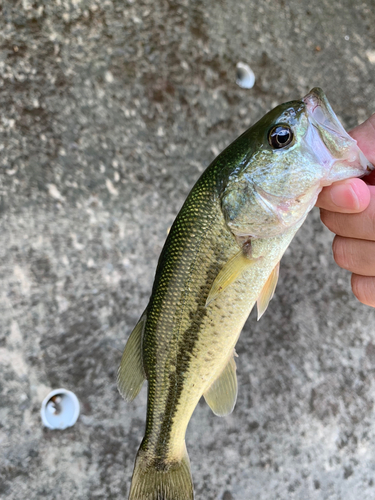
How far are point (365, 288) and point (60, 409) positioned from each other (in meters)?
1.54

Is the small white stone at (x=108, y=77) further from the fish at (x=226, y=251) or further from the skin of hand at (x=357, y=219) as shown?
the skin of hand at (x=357, y=219)

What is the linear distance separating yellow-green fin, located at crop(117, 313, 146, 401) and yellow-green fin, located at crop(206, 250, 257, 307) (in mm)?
301

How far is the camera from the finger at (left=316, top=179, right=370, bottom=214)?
1.12m

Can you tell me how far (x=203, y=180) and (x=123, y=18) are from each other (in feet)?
4.57

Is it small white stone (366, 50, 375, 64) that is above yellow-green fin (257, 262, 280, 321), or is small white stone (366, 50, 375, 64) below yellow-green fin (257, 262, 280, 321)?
above

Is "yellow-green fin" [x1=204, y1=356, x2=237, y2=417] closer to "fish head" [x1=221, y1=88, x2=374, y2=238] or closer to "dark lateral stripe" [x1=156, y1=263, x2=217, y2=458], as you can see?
"dark lateral stripe" [x1=156, y1=263, x2=217, y2=458]

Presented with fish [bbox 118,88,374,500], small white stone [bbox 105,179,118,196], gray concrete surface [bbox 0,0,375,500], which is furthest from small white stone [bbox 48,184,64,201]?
fish [bbox 118,88,374,500]

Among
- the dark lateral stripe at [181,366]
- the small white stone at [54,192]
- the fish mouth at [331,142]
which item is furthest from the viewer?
the small white stone at [54,192]

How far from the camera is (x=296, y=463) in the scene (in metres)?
2.03

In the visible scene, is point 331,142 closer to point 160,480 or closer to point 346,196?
point 346,196

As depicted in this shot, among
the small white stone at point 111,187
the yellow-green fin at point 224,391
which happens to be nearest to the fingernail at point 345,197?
the yellow-green fin at point 224,391

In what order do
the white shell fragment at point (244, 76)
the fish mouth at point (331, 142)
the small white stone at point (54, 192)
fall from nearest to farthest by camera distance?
the fish mouth at point (331, 142), the small white stone at point (54, 192), the white shell fragment at point (244, 76)

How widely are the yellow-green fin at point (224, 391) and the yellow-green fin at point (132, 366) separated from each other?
252 mm

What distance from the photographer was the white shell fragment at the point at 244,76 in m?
2.19
